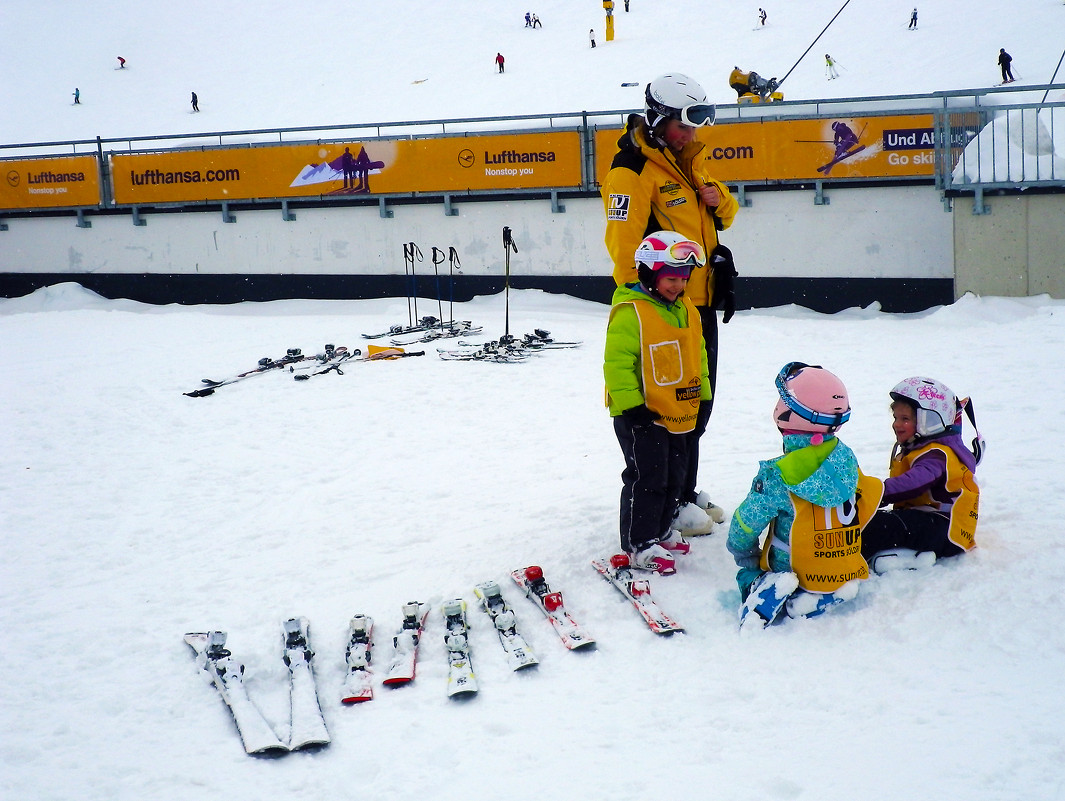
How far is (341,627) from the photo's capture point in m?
4.27

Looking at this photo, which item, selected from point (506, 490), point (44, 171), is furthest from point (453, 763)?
point (44, 171)

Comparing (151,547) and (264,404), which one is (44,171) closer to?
(264,404)

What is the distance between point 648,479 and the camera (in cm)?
439

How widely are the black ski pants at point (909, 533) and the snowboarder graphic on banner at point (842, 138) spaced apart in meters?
9.55

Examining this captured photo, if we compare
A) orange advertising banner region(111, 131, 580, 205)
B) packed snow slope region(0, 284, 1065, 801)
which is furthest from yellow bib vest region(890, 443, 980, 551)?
orange advertising banner region(111, 131, 580, 205)

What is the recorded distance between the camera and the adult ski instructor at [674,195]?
4547 mm

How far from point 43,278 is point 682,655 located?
16857mm

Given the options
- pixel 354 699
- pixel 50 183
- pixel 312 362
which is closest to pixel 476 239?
pixel 312 362

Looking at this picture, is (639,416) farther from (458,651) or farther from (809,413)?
(458,651)

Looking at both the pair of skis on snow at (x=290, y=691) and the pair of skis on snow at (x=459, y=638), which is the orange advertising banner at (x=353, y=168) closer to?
the pair of skis on snow at (x=459, y=638)

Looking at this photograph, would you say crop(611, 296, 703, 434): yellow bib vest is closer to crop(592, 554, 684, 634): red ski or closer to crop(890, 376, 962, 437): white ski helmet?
crop(592, 554, 684, 634): red ski

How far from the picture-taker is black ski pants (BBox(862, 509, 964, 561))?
13.4 ft

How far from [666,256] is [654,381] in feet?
1.90

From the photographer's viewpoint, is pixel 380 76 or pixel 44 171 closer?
pixel 44 171
